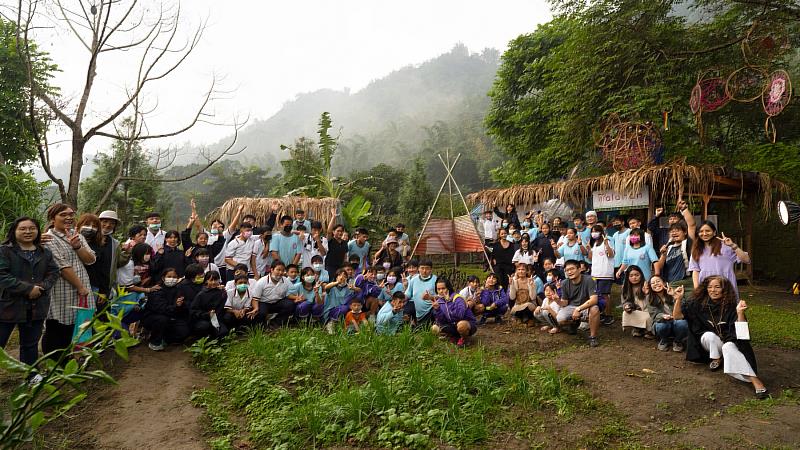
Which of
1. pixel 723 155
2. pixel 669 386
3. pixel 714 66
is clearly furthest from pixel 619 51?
pixel 669 386

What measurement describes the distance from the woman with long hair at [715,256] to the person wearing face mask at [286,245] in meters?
5.34

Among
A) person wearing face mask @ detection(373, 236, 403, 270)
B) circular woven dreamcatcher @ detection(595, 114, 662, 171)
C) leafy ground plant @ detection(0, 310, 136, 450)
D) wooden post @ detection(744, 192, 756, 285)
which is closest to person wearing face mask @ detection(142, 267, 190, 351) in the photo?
person wearing face mask @ detection(373, 236, 403, 270)

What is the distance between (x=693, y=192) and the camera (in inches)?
378

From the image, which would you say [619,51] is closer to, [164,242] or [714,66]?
[714,66]

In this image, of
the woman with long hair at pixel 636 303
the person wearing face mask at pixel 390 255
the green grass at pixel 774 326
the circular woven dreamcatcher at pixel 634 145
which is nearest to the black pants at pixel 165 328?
the person wearing face mask at pixel 390 255

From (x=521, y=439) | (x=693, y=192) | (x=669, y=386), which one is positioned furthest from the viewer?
(x=693, y=192)

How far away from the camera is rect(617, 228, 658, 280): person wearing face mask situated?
673cm

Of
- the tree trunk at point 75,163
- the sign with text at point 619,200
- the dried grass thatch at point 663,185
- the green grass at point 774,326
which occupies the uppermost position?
the tree trunk at point 75,163

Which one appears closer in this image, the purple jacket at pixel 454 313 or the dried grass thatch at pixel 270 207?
the purple jacket at pixel 454 313

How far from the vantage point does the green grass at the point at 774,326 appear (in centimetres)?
611

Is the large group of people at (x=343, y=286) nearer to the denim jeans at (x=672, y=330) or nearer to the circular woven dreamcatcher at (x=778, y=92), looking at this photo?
the denim jeans at (x=672, y=330)

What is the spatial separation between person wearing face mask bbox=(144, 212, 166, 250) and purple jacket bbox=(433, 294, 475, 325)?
13.0 feet

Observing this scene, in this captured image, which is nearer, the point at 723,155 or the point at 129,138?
the point at 129,138

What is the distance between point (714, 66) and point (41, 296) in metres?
13.4
